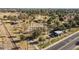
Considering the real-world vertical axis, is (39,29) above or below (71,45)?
above

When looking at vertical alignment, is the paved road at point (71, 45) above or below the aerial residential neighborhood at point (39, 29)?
below

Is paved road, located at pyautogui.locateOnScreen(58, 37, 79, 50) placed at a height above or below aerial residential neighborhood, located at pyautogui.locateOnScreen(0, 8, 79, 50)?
below

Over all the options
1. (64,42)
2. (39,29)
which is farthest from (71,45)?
(39,29)

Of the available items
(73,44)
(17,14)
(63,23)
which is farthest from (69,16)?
(17,14)

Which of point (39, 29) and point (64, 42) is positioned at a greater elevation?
point (39, 29)

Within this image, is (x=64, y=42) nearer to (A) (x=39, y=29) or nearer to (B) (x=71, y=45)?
(B) (x=71, y=45)
